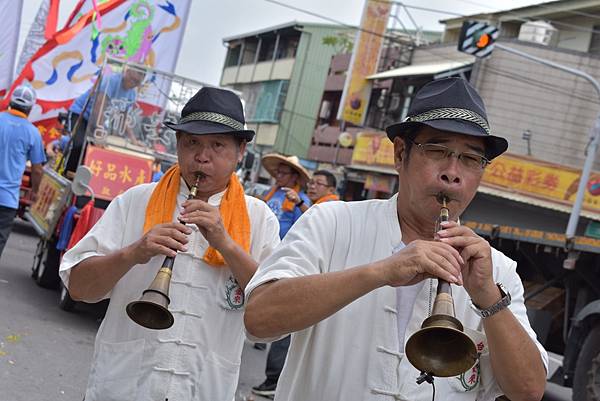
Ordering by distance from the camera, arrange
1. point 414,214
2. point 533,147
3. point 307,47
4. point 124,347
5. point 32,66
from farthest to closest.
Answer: point 307,47, point 533,147, point 32,66, point 124,347, point 414,214

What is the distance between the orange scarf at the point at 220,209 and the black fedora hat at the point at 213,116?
210 mm

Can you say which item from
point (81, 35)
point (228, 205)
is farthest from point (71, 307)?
point (81, 35)

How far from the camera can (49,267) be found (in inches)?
390

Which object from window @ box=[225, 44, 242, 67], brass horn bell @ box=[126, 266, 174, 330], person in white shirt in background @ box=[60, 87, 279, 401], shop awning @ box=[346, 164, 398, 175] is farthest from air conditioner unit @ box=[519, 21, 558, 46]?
window @ box=[225, 44, 242, 67]

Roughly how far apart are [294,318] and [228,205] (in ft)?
4.39

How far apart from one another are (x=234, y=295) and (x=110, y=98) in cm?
728

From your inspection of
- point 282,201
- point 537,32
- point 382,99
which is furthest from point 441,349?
point 382,99

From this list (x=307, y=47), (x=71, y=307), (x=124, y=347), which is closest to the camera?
(x=124, y=347)

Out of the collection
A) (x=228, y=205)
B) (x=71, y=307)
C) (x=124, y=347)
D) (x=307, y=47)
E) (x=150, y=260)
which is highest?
(x=307, y=47)

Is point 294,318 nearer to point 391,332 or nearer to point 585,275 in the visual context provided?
point 391,332

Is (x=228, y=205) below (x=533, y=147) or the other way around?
below

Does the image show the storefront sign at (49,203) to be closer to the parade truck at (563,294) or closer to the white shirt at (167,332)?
the parade truck at (563,294)

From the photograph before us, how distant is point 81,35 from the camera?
595 inches

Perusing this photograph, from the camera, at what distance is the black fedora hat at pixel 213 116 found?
3.41 m
